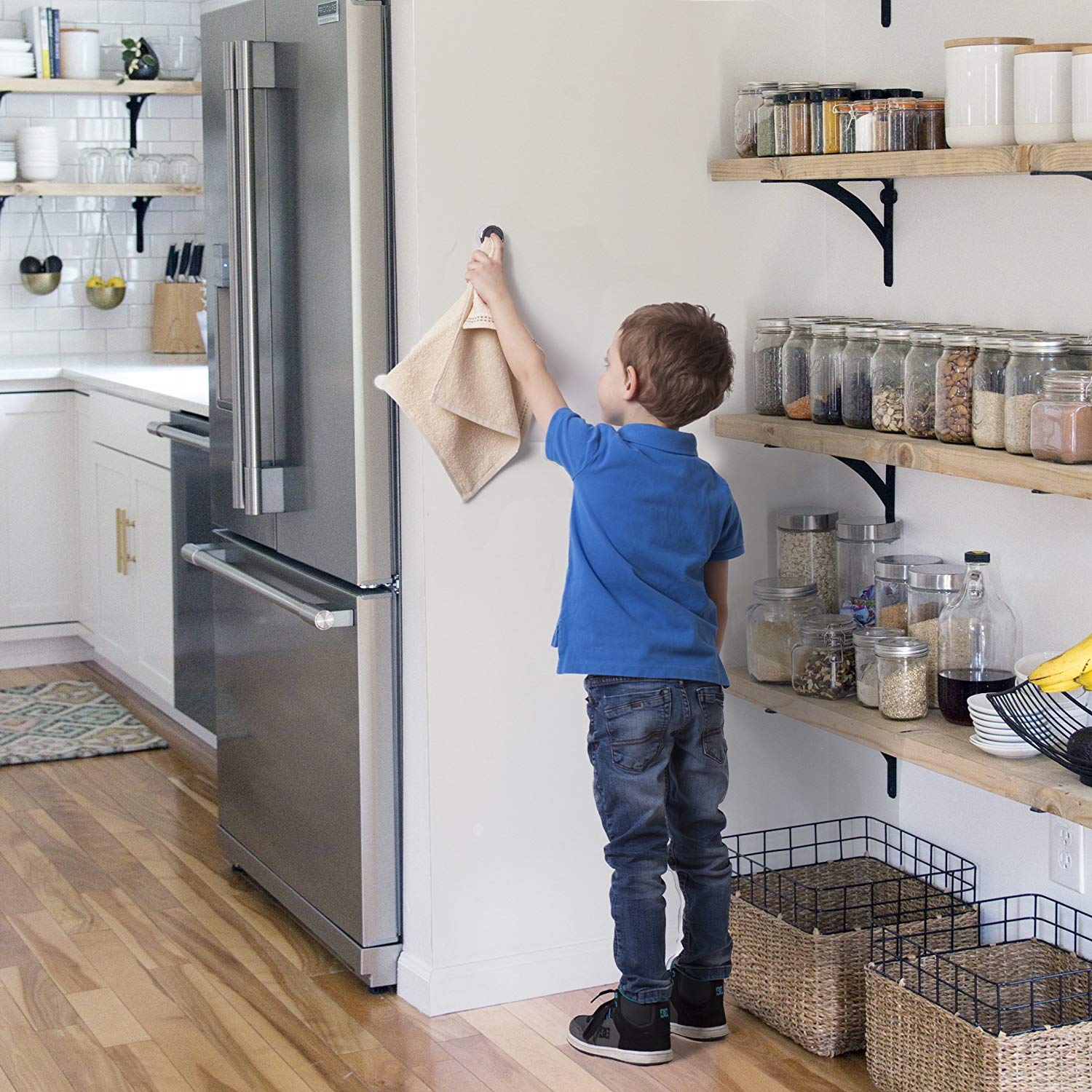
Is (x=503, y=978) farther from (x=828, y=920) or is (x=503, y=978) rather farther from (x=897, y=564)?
(x=897, y=564)

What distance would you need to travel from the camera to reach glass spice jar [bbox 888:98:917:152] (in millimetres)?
2535

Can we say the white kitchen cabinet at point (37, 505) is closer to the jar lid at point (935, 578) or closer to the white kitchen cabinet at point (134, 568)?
the white kitchen cabinet at point (134, 568)

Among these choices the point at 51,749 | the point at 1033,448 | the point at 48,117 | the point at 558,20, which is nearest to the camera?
the point at 1033,448

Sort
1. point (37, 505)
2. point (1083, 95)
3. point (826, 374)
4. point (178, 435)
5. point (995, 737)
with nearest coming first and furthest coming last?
point (1083, 95)
point (995, 737)
point (826, 374)
point (178, 435)
point (37, 505)

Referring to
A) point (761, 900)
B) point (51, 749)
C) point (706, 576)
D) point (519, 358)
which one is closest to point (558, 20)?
point (519, 358)

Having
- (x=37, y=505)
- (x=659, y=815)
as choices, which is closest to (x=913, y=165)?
(x=659, y=815)

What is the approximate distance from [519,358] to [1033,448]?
2.73 ft

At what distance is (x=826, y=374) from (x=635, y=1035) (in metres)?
1.14

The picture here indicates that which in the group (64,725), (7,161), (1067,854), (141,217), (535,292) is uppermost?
(7,161)

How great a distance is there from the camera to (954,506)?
2.84 metres

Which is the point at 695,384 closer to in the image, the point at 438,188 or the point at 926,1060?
the point at 438,188

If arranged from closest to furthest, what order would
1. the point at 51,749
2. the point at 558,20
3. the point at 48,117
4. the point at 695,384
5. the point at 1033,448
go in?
the point at 1033,448 < the point at 695,384 < the point at 558,20 < the point at 51,749 < the point at 48,117

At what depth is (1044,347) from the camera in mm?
2334

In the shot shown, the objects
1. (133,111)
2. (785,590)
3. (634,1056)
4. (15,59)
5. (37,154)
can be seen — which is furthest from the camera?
(133,111)
